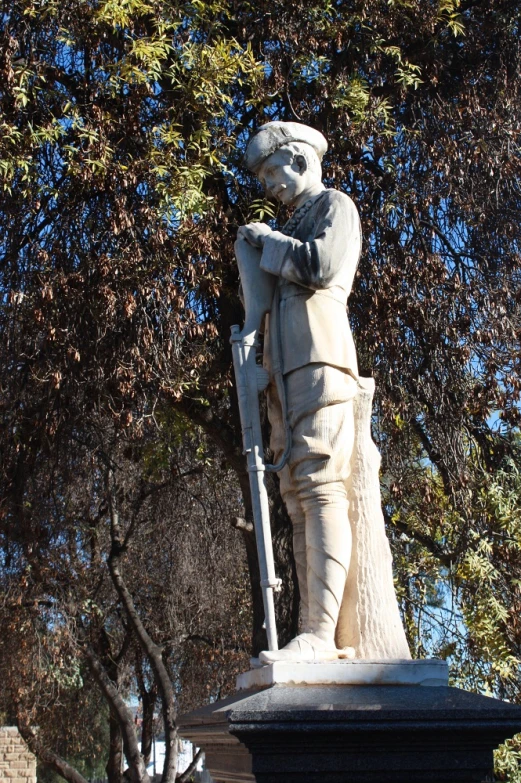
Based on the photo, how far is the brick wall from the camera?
2255 centimetres

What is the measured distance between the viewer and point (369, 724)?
3740 mm

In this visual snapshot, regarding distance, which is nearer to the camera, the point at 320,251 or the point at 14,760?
the point at 320,251

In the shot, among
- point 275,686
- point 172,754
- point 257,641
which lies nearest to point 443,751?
point 275,686

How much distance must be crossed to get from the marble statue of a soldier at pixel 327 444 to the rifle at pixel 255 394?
0.06 m

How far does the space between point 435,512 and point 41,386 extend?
390 cm

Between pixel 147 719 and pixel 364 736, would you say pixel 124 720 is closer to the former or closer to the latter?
pixel 147 719

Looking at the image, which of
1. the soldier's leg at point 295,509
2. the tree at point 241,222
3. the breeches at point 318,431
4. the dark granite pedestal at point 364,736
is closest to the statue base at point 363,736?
the dark granite pedestal at point 364,736

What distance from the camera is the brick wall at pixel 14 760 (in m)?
22.5

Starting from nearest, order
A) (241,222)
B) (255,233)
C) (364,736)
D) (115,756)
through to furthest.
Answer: (364,736)
(255,233)
(241,222)
(115,756)

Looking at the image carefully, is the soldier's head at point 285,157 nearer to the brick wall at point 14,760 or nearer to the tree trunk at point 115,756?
the tree trunk at point 115,756

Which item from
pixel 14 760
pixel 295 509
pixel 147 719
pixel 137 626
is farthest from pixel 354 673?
pixel 14 760

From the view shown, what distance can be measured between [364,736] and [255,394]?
1.59 meters

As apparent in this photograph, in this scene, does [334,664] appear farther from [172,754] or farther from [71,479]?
[172,754]

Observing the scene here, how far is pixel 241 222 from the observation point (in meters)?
9.76
